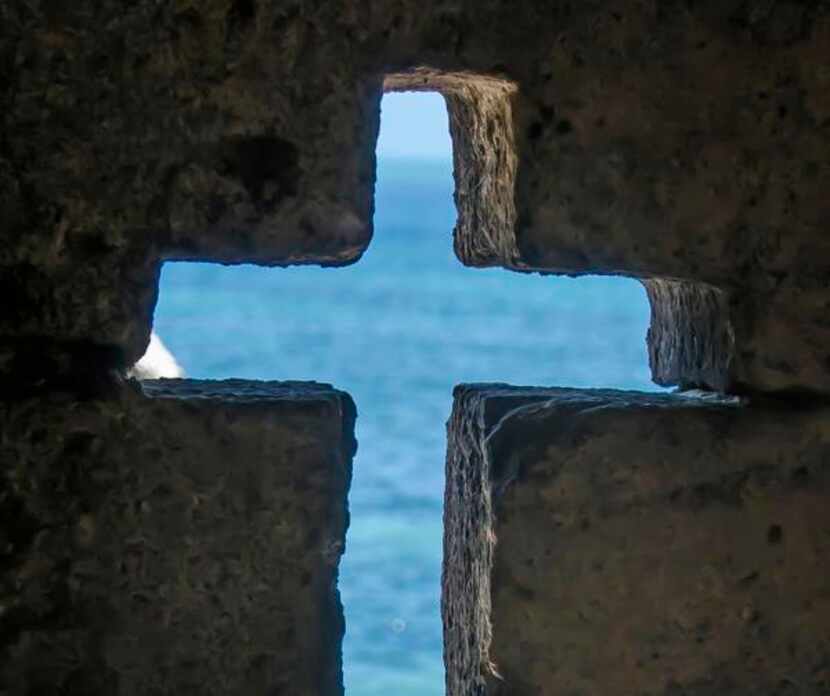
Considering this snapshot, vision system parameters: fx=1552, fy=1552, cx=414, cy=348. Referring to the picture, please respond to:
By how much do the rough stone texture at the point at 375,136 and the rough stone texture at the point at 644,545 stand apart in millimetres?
151

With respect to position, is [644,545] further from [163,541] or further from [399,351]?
[399,351]

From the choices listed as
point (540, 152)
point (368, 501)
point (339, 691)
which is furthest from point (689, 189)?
point (368, 501)

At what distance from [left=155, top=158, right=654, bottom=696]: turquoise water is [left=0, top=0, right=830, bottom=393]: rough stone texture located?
792 centimetres

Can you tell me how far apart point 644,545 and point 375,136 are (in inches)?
30.4

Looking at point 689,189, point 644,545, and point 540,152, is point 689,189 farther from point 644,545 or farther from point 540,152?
point 644,545

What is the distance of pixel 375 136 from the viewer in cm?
239

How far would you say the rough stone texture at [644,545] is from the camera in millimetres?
2420

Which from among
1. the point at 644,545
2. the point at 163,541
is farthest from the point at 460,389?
the point at 163,541

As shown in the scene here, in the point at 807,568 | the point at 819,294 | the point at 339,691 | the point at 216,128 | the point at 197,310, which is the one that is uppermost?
the point at 197,310

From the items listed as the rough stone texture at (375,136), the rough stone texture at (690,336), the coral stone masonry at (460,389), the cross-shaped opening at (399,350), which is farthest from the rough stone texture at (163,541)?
the cross-shaped opening at (399,350)

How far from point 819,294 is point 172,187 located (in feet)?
3.44

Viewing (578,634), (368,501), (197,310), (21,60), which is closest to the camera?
(21,60)

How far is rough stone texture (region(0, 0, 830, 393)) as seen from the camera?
90.7 inches

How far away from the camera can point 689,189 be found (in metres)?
2.47
